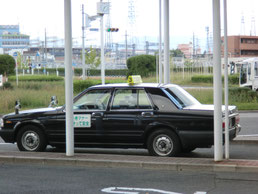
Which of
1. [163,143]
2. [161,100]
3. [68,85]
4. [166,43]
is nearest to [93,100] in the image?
[68,85]

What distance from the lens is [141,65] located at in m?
61.9

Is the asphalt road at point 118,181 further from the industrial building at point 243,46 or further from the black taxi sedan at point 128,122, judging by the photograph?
the industrial building at point 243,46

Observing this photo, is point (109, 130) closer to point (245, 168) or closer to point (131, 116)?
point (131, 116)

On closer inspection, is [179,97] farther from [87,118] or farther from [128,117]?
[87,118]

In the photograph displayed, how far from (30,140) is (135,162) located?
2984 mm

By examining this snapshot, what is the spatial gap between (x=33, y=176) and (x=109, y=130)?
2326 millimetres

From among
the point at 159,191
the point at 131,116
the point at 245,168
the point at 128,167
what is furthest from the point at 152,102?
the point at 159,191

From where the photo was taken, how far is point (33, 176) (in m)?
8.84

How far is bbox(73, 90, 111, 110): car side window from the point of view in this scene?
10.9 m

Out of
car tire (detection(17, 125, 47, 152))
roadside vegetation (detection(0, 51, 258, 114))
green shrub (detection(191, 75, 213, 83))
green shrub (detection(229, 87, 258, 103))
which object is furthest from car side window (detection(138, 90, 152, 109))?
green shrub (detection(191, 75, 213, 83))

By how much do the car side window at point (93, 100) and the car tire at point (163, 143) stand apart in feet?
4.32

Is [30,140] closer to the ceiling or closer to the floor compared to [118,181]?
closer to the ceiling

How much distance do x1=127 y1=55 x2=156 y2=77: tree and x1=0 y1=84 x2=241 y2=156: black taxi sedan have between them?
5004 cm

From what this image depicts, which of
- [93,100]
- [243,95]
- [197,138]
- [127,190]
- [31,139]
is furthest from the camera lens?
[243,95]
